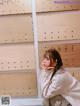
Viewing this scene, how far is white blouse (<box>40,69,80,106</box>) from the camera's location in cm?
186

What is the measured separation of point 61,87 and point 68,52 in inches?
18.3

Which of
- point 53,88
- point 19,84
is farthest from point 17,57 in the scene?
point 53,88

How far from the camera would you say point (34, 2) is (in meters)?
2.24

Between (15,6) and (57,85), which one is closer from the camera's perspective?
(57,85)

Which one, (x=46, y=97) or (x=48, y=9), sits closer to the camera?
(x=46, y=97)

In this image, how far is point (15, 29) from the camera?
7.48 ft

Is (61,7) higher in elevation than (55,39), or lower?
higher

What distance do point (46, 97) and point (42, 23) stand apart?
27.6 inches

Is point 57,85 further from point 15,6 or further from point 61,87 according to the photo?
point 15,6

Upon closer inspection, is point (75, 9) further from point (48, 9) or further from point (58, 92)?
point (58, 92)

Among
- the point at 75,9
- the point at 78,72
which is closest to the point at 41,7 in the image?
the point at 75,9

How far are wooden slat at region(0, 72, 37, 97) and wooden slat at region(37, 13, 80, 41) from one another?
376mm

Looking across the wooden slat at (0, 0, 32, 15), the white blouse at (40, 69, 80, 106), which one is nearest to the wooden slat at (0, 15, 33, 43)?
the wooden slat at (0, 0, 32, 15)

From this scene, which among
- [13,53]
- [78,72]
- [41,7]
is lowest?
[78,72]
